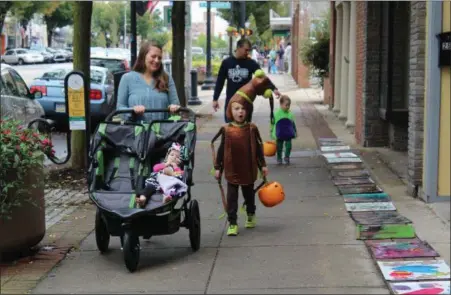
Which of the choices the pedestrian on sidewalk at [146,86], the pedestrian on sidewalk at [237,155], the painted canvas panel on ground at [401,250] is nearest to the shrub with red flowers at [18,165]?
the pedestrian on sidewalk at [146,86]

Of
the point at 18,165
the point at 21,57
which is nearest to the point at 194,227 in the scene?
the point at 18,165

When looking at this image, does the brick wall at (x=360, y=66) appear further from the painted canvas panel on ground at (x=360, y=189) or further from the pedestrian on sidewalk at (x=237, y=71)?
the painted canvas panel on ground at (x=360, y=189)

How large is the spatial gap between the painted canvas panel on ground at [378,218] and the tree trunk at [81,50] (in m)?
4.76

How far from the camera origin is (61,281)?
579 cm

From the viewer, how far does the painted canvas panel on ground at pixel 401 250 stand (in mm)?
6031

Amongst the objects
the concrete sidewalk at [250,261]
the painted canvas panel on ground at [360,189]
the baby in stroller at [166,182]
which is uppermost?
the baby in stroller at [166,182]

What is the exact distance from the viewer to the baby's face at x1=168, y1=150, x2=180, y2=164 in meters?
6.23

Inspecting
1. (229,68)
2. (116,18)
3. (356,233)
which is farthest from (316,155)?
(116,18)

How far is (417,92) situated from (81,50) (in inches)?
204

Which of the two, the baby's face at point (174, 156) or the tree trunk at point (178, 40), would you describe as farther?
the tree trunk at point (178, 40)

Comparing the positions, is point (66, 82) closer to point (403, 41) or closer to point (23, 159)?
point (23, 159)

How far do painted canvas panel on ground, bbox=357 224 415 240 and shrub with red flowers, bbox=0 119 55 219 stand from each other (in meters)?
3.04

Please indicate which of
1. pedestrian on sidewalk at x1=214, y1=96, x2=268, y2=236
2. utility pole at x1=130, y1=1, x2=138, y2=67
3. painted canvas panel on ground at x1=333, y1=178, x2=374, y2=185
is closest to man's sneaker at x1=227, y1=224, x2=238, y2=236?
pedestrian on sidewalk at x1=214, y1=96, x2=268, y2=236

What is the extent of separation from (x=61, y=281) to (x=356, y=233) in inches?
112
